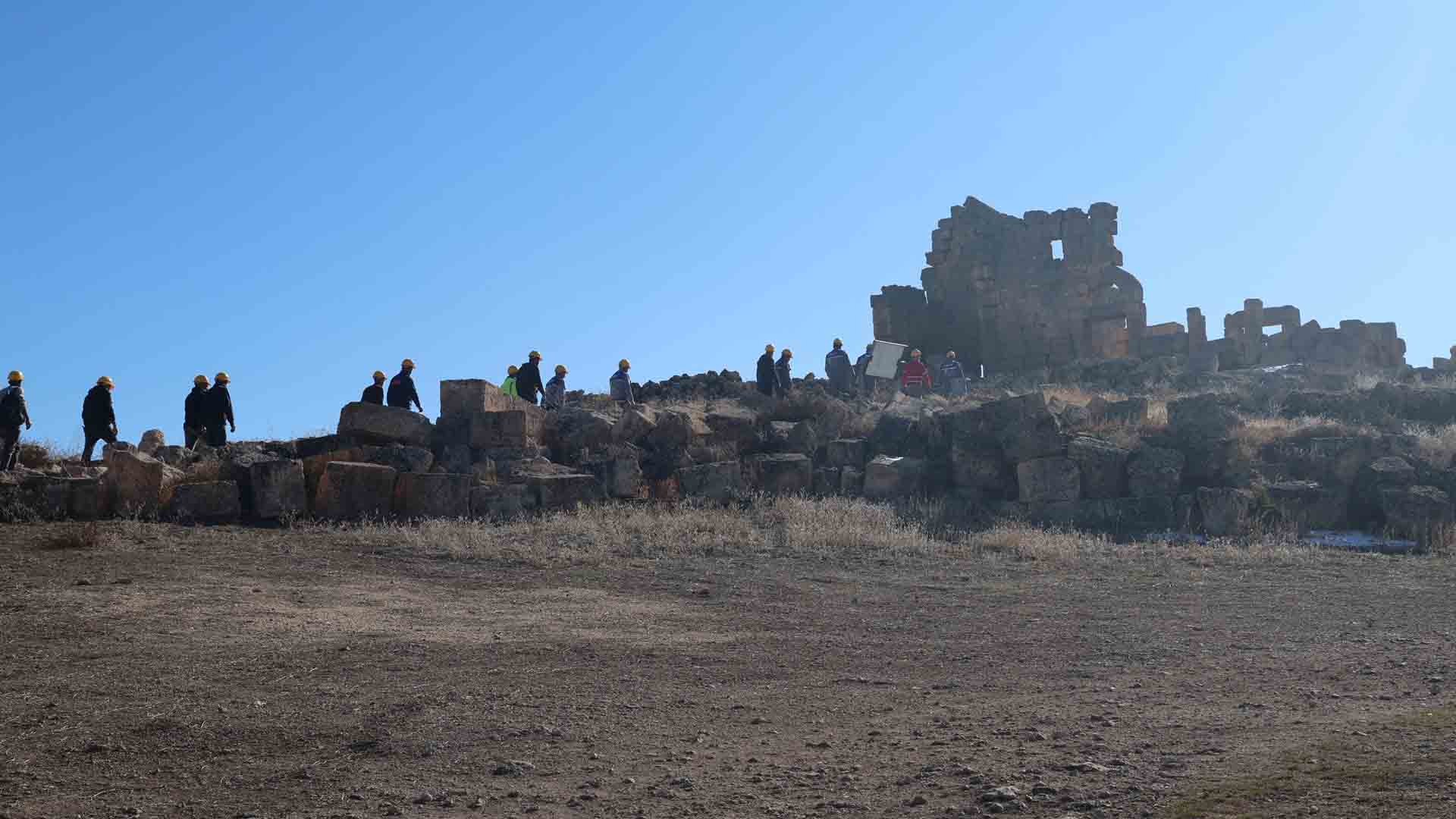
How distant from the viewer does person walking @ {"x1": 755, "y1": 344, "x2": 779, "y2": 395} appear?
23.6m

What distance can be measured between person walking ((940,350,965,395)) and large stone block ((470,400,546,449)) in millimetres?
9187

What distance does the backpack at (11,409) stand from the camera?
55.0 feet

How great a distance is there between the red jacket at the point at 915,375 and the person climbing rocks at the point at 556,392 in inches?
269

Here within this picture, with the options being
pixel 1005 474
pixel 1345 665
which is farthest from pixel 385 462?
pixel 1345 665

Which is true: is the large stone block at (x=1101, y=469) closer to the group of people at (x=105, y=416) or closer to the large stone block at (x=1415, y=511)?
the large stone block at (x=1415, y=511)

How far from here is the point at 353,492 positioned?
54.2 feet

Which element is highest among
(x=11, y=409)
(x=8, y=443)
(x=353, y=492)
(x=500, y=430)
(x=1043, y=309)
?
(x=1043, y=309)

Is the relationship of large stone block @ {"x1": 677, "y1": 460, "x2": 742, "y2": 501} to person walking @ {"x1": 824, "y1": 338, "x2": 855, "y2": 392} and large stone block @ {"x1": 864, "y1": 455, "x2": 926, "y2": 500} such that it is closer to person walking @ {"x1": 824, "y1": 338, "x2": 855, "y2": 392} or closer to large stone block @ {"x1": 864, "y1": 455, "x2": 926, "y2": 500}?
large stone block @ {"x1": 864, "y1": 455, "x2": 926, "y2": 500}

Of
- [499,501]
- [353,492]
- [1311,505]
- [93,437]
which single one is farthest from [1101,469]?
[93,437]

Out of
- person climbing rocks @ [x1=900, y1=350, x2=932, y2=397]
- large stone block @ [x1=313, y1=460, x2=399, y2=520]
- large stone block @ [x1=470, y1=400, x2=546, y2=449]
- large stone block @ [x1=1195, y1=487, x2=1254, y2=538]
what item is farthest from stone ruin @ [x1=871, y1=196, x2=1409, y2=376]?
large stone block @ [x1=313, y1=460, x2=399, y2=520]

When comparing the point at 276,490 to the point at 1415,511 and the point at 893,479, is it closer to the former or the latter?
the point at 893,479

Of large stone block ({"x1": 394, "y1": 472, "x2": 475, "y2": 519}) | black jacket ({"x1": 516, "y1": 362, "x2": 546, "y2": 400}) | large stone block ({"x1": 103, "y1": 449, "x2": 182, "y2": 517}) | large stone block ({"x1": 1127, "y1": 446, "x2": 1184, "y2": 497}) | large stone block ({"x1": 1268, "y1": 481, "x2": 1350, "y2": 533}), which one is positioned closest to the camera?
large stone block ({"x1": 103, "y1": 449, "x2": 182, "y2": 517})

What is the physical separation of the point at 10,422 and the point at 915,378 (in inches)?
601

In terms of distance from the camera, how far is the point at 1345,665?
9273 millimetres
